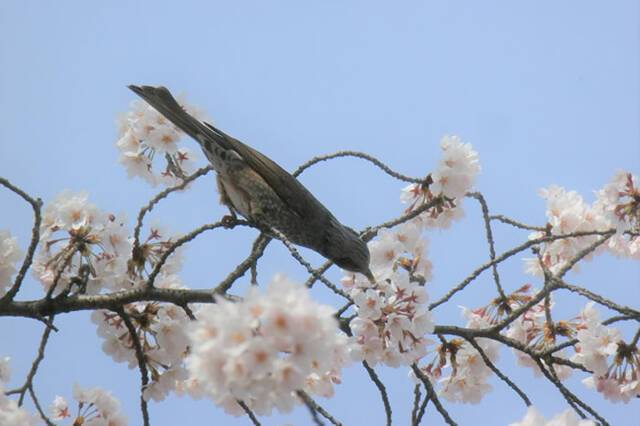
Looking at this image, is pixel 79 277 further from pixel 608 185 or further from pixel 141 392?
pixel 608 185

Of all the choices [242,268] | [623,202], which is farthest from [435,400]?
[623,202]

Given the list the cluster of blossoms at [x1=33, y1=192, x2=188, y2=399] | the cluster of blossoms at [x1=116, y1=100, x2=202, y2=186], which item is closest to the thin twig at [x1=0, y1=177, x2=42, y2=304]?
the cluster of blossoms at [x1=33, y1=192, x2=188, y2=399]

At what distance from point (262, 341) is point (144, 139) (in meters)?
2.84

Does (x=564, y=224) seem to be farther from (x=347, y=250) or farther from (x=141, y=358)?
(x=141, y=358)

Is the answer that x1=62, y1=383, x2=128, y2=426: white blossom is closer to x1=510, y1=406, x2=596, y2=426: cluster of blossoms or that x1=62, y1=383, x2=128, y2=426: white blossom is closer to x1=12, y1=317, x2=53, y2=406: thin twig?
x1=12, y1=317, x2=53, y2=406: thin twig

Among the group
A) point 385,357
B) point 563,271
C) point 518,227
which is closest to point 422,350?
point 385,357

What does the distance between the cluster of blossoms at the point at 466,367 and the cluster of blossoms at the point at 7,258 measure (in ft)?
6.67

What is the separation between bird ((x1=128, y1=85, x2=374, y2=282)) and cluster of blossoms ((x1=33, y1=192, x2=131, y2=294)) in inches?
38.5

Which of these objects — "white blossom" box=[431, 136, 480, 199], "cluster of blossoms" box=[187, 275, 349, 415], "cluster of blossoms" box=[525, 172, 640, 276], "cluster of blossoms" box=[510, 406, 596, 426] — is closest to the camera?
"cluster of blossoms" box=[187, 275, 349, 415]

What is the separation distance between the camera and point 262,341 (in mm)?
2010

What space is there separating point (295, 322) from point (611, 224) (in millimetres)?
2734

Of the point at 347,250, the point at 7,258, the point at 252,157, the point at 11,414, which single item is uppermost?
the point at 252,157

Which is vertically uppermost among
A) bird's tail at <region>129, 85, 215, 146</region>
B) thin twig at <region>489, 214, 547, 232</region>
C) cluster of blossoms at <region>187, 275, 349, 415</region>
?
bird's tail at <region>129, 85, 215, 146</region>

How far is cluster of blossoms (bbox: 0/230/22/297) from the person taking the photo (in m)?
4.05
